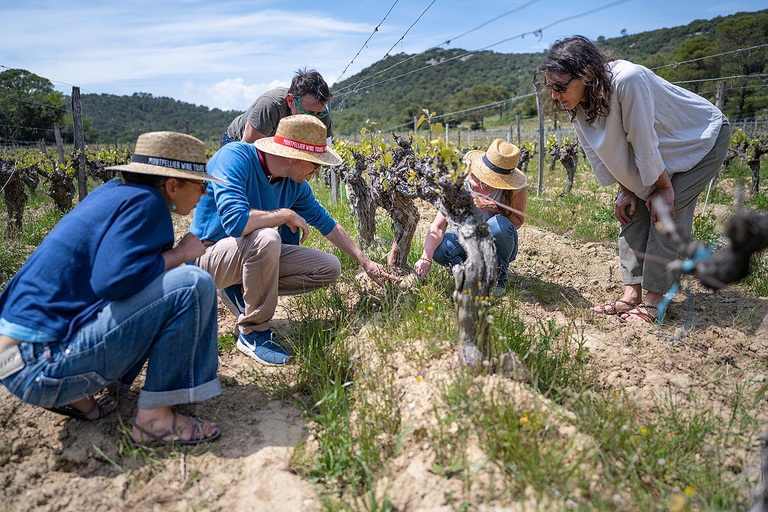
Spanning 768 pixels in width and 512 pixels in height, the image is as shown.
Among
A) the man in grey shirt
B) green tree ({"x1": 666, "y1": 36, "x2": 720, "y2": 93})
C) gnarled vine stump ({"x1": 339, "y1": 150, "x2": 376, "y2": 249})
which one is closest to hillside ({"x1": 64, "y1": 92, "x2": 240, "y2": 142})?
green tree ({"x1": 666, "y1": 36, "x2": 720, "y2": 93})

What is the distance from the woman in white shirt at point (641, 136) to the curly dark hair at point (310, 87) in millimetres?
1840

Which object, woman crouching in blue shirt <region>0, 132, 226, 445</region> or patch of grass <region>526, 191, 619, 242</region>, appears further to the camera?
patch of grass <region>526, 191, 619, 242</region>

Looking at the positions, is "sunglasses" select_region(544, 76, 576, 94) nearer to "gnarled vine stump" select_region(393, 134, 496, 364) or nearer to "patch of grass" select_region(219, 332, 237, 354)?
"gnarled vine stump" select_region(393, 134, 496, 364)

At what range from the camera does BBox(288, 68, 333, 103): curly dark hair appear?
155 inches

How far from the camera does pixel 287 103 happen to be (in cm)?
417

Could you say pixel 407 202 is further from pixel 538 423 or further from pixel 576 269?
pixel 538 423

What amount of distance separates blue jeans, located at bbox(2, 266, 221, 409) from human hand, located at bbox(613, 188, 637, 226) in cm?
278

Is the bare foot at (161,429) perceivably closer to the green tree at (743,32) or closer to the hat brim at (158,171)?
the hat brim at (158,171)

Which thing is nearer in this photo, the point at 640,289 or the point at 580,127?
the point at 580,127

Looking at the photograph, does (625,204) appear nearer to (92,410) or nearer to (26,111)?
(92,410)

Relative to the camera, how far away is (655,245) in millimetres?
3137

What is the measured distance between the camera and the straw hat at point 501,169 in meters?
3.37

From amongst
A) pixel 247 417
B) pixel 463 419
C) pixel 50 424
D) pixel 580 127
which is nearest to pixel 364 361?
pixel 247 417

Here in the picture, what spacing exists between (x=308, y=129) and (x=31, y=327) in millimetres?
1733
